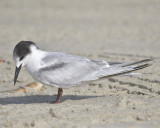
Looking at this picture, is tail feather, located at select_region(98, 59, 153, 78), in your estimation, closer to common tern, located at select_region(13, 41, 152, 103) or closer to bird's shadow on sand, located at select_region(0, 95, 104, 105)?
common tern, located at select_region(13, 41, 152, 103)

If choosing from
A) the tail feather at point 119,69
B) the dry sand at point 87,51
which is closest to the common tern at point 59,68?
the tail feather at point 119,69

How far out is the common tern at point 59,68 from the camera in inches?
232

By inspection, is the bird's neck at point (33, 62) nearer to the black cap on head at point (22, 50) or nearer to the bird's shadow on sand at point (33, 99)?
the black cap on head at point (22, 50)

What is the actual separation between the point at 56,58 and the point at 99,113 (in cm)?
115

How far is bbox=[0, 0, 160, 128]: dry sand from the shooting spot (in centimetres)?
507

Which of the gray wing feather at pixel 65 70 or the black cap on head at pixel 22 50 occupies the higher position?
the black cap on head at pixel 22 50

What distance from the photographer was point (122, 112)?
5.21 meters

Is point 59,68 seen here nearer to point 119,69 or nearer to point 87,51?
point 119,69

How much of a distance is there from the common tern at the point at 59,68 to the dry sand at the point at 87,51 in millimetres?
311

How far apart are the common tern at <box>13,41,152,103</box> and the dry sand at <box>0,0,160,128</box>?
31cm

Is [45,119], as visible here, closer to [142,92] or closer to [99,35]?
[142,92]

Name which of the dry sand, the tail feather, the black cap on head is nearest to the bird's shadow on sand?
the dry sand

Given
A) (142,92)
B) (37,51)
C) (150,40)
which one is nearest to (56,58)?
(37,51)

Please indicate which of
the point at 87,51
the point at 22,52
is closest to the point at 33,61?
the point at 22,52
